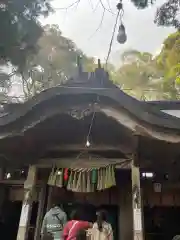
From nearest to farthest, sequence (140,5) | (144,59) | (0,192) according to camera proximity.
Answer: (140,5)
(0,192)
(144,59)

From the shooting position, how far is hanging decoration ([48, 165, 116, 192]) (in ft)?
23.3

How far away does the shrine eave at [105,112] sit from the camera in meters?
6.14

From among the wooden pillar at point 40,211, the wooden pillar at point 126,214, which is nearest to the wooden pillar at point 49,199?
the wooden pillar at point 40,211

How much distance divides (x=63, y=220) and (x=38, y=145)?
1.82m

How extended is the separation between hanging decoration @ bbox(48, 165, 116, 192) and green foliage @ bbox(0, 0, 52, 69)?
3.34m

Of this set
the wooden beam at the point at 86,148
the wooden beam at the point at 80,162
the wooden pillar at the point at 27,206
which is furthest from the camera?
the wooden beam at the point at 86,148

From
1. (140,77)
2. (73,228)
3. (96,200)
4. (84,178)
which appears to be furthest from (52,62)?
(73,228)

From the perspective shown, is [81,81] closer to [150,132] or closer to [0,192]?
[150,132]

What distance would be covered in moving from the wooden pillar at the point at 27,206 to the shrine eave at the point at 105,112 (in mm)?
1177

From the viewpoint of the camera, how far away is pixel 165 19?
801 centimetres

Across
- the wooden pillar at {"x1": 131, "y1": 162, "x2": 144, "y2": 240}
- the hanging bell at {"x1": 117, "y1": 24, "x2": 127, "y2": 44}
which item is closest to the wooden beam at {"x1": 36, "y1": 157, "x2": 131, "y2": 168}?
the wooden pillar at {"x1": 131, "y1": 162, "x2": 144, "y2": 240}

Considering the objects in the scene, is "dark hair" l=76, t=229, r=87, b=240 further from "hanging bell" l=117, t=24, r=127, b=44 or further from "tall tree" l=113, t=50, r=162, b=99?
"tall tree" l=113, t=50, r=162, b=99

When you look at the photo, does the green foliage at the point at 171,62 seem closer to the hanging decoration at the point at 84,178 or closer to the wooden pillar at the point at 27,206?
the hanging decoration at the point at 84,178

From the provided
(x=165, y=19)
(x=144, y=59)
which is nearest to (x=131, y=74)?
(x=144, y=59)
